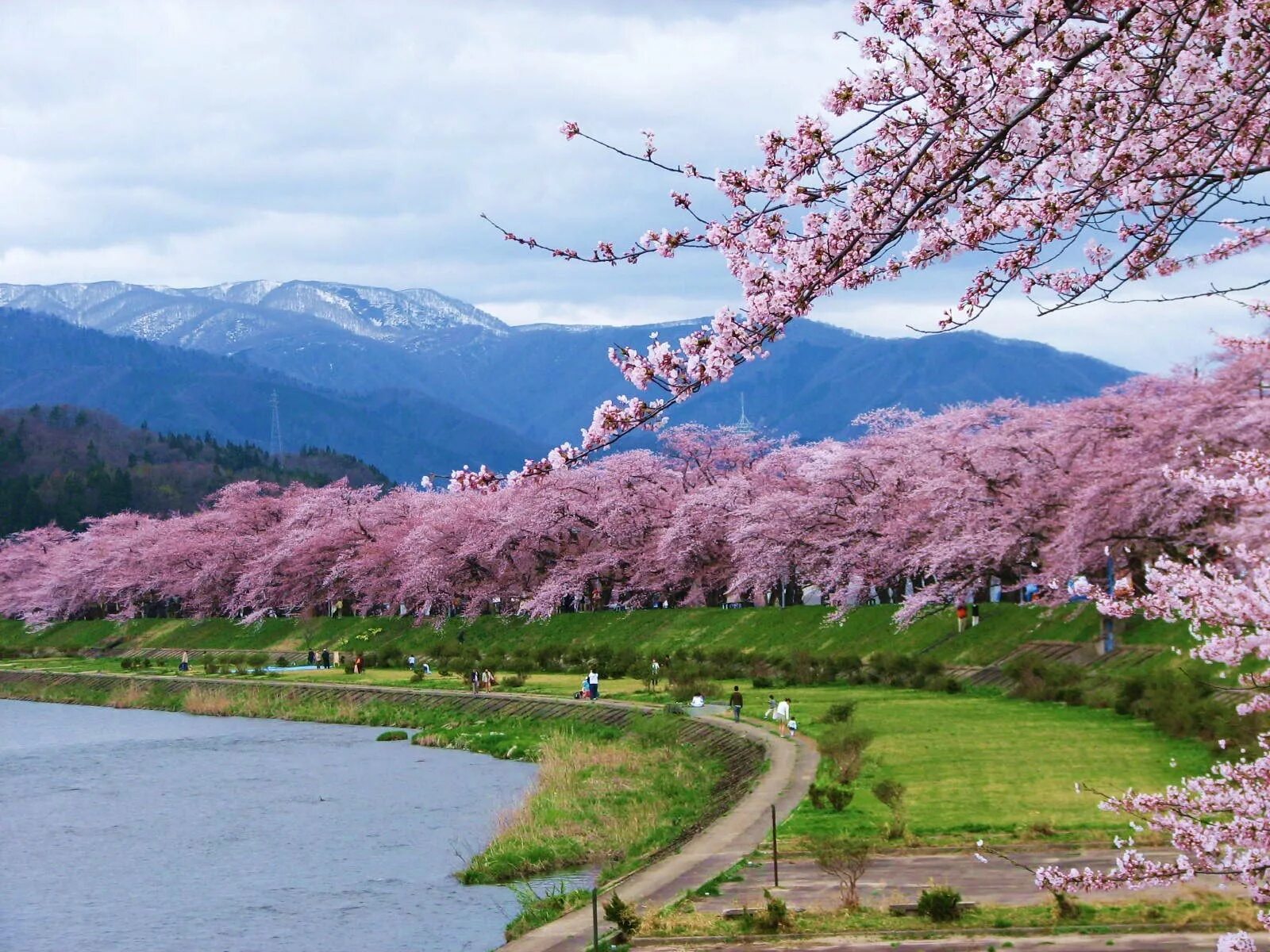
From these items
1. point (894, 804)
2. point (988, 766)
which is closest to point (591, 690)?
point (988, 766)

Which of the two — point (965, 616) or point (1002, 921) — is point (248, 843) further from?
point (965, 616)

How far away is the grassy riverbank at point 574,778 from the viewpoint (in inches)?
1074

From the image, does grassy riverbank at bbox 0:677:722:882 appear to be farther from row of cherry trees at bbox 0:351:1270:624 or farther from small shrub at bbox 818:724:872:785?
row of cherry trees at bbox 0:351:1270:624

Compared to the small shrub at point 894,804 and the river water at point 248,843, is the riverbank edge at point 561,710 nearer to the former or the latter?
the small shrub at point 894,804

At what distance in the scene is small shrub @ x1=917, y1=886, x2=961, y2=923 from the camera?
17531 mm

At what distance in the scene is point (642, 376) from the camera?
7.80 metres

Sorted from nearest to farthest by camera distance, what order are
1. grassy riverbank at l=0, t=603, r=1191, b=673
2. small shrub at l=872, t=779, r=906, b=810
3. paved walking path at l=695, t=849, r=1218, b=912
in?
paved walking path at l=695, t=849, r=1218, b=912 < small shrub at l=872, t=779, r=906, b=810 < grassy riverbank at l=0, t=603, r=1191, b=673

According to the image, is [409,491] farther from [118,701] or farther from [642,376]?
[642,376]

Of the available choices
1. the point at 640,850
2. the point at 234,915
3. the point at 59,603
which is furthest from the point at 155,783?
the point at 59,603

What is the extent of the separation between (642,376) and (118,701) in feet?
217

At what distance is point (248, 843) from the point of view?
3297 centimetres

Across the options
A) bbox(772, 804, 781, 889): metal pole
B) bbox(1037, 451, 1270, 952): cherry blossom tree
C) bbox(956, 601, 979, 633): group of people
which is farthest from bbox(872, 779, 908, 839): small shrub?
bbox(956, 601, 979, 633): group of people

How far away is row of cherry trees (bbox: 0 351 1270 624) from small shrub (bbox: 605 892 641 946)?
38.1 ft

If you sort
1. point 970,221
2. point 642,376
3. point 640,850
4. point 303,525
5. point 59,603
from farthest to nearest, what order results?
point 59,603 → point 303,525 → point 640,850 → point 970,221 → point 642,376
